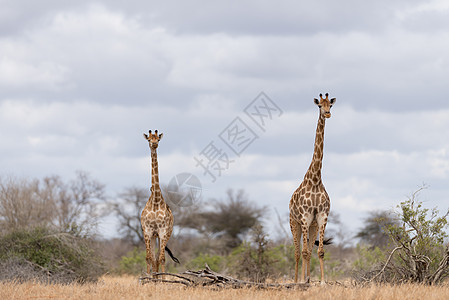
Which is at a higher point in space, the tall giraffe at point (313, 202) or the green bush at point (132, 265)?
the tall giraffe at point (313, 202)

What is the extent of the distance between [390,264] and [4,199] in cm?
1914

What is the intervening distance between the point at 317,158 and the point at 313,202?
103 centimetres

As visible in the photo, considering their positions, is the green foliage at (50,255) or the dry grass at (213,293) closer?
the dry grass at (213,293)

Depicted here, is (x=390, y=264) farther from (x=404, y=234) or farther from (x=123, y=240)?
(x=123, y=240)

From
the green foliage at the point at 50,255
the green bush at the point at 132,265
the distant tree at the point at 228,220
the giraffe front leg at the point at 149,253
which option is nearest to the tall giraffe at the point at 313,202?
the giraffe front leg at the point at 149,253

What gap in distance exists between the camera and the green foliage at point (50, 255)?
20484 mm

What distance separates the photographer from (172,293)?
1209 cm

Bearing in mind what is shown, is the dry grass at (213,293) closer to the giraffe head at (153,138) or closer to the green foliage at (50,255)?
A: the giraffe head at (153,138)

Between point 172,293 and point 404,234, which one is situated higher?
point 404,234

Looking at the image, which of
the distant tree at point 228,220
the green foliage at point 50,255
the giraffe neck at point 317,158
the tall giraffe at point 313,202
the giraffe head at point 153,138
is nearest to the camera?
the tall giraffe at point 313,202

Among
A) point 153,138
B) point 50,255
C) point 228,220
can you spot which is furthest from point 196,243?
point 153,138

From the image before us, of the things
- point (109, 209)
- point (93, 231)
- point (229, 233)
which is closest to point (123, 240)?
point (109, 209)

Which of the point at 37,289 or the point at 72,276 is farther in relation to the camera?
the point at 72,276

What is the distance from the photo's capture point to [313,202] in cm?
1411
